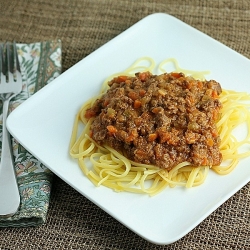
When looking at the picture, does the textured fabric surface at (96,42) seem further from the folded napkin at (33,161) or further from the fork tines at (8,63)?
the fork tines at (8,63)

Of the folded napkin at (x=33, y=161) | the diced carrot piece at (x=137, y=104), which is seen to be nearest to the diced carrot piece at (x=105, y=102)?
the diced carrot piece at (x=137, y=104)

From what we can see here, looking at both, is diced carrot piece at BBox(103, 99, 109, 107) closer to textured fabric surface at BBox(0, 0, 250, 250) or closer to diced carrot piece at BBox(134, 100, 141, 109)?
diced carrot piece at BBox(134, 100, 141, 109)

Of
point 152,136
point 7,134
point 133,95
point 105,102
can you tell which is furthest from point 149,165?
point 7,134

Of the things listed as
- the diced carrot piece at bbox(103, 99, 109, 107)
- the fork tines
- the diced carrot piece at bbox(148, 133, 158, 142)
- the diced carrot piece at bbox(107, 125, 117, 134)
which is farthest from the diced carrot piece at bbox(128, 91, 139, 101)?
the fork tines

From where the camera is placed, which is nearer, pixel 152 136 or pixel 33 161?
pixel 152 136

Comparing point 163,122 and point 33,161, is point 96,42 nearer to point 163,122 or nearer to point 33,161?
point 33,161

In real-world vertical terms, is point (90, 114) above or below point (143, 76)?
below
